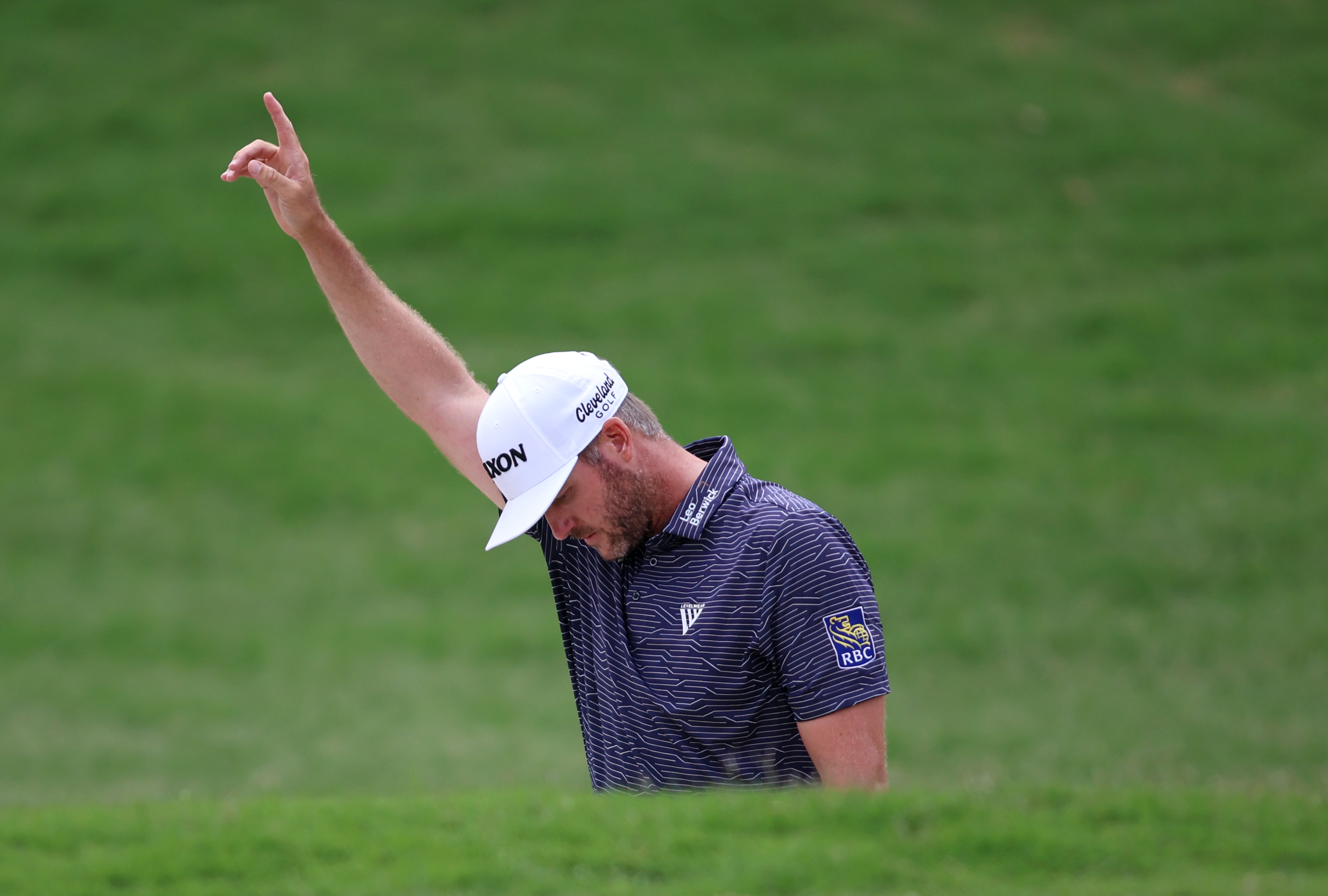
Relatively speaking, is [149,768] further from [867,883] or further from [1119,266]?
[1119,266]

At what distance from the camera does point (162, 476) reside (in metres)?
17.7

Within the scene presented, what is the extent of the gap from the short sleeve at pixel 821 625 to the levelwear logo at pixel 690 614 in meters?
0.21

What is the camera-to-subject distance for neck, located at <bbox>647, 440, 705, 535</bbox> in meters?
3.83

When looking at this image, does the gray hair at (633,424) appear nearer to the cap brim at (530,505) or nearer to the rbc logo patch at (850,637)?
the cap brim at (530,505)

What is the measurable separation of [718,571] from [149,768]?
10.9 meters

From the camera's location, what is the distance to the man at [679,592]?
353 centimetres

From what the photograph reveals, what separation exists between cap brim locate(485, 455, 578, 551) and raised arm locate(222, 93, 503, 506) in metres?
0.49

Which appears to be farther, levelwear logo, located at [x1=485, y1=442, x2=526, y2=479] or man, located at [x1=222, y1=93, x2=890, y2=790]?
levelwear logo, located at [x1=485, y1=442, x2=526, y2=479]

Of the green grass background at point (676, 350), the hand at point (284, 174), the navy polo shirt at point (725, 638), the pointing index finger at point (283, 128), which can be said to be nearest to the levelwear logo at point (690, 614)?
the navy polo shirt at point (725, 638)

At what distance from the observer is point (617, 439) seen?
149 inches

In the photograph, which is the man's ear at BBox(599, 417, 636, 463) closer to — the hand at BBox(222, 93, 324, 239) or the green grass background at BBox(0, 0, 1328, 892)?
the hand at BBox(222, 93, 324, 239)

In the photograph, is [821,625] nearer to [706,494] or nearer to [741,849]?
[706,494]

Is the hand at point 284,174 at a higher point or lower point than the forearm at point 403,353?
higher

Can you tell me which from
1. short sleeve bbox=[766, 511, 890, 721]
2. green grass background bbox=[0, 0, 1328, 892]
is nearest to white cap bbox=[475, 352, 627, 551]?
short sleeve bbox=[766, 511, 890, 721]
